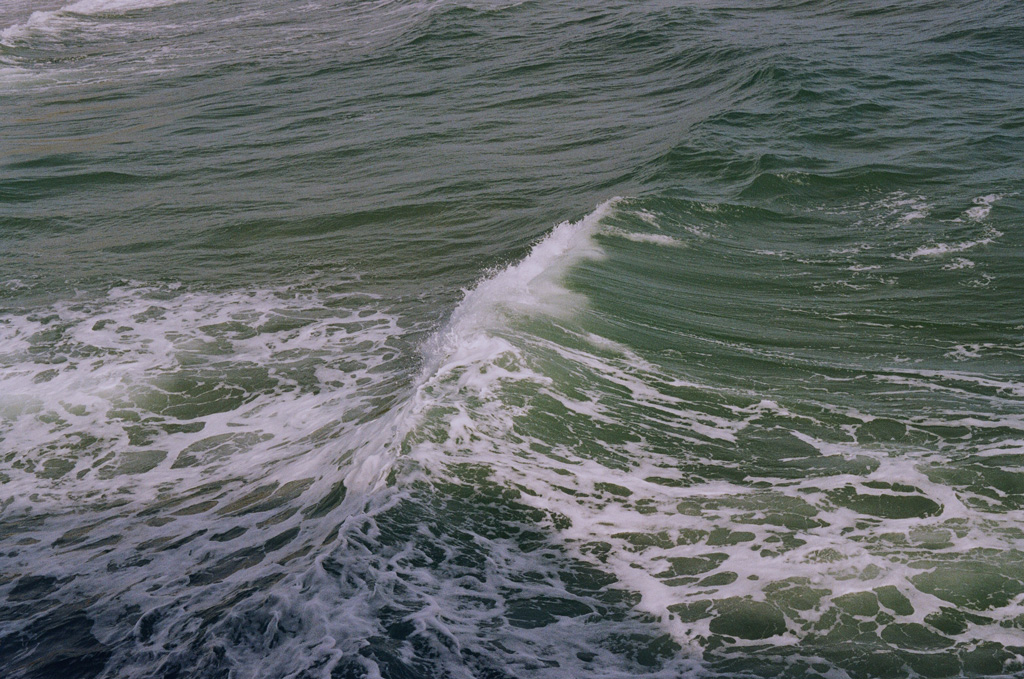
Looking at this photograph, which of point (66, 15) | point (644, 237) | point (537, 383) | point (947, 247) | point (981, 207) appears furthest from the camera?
point (66, 15)

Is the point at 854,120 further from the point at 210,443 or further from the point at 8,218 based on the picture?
the point at 8,218

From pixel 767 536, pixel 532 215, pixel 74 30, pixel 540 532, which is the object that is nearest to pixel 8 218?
pixel 532 215

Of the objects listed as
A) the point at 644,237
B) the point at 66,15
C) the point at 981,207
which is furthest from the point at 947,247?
the point at 66,15

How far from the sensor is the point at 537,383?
6387 mm

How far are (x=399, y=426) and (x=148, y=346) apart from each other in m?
3.25

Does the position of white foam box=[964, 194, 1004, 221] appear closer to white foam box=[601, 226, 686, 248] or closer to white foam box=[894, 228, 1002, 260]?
white foam box=[894, 228, 1002, 260]

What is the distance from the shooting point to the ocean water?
4.35 meters

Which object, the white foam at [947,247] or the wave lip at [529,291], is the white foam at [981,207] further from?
the wave lip at [529,291]

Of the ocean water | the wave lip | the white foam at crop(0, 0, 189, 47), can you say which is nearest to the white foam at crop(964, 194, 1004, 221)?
the ocean water

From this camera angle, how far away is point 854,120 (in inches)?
480

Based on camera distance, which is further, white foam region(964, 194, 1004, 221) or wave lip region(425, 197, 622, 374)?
white foam region(964, 194, 1004, 221)

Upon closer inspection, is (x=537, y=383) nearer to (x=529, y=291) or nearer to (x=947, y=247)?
(x=529, y=291)

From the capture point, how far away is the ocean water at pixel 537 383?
435cm

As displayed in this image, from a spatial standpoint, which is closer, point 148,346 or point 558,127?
point 148,346
